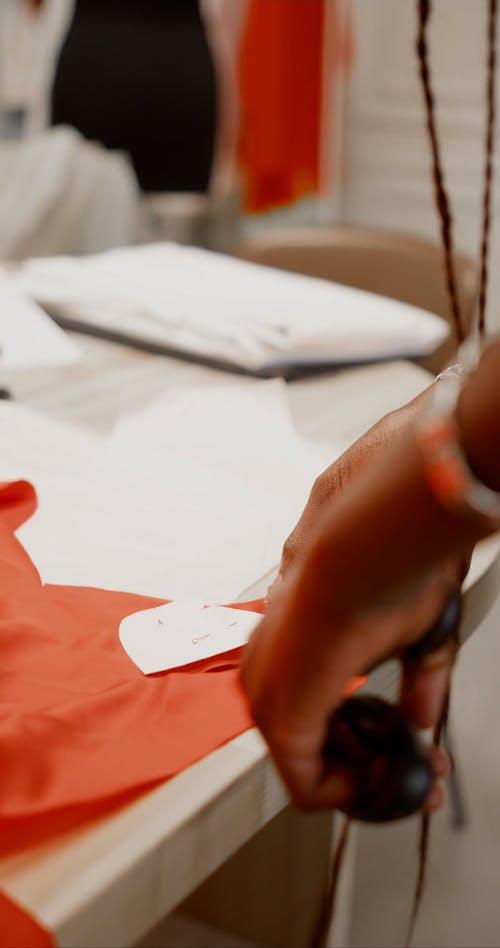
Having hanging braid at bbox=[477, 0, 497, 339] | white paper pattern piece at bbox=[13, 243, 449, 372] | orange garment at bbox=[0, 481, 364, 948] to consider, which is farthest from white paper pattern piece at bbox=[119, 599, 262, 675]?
white paper pattern piece at bbox=[13, 243, 449, 372]

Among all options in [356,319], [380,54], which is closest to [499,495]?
[356,319]

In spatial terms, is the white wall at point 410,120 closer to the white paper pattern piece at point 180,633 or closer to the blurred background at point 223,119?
the blurred background at point 223,119

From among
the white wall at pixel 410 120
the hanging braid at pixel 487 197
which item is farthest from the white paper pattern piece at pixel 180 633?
the white wall at pixel 410 120

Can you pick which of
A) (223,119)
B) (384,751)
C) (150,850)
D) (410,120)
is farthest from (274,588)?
(410,120)

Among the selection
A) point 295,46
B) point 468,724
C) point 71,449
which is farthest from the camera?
point 295,46

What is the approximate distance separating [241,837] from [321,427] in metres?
0.63

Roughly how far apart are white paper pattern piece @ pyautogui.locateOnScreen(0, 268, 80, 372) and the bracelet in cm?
100

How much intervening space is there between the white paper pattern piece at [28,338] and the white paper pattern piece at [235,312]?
42 mm

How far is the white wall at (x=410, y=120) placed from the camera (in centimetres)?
343

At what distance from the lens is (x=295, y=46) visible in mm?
3029

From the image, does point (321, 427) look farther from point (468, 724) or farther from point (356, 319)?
point (468, 724)

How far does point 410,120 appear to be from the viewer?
358cm

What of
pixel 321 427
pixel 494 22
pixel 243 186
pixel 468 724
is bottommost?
pixel 468 724

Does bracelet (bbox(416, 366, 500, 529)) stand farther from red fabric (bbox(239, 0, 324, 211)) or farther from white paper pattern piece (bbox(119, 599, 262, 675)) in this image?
red fabric (bbox(239, 0, 324, 211))
